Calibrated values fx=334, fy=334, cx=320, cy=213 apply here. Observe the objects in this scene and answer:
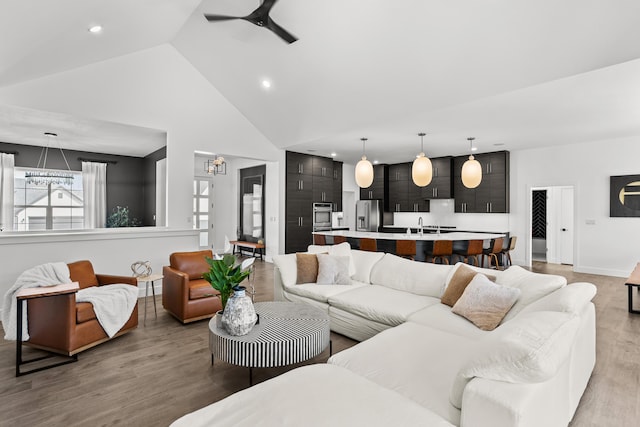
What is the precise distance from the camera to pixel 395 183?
961 cm

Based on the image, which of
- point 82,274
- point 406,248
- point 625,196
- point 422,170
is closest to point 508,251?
point 625,196

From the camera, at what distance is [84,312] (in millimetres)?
3037

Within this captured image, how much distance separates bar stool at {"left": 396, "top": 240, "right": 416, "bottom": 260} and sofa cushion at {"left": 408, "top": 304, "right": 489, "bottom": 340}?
2628 millimetres

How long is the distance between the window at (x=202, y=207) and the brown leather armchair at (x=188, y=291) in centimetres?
518

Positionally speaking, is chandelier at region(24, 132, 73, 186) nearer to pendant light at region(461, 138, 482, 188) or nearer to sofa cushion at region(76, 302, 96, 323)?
sofa cushion at region(76, 302, 96, 323)

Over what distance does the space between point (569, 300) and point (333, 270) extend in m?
2.39

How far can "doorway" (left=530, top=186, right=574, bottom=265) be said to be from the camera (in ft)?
25.7

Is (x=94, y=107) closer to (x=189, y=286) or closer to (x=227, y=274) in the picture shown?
(x=189, y=286)

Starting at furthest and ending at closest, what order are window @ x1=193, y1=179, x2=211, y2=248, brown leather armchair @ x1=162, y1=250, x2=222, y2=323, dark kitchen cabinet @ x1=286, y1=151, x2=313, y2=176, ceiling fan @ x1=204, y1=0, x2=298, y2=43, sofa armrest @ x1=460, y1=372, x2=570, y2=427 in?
1. window @ x1=193, y1=179, x2=211, y2=248
2. dark kitchen cabinet @ x1=286, y1=151, x2=313, y2=176
3. brown leather armchair @ x1=162, y1=250, x2=222, y2=323
4. ceiling fan @ x1=204, y1=0, x2=298, y2=43
5. sofa armrest @ x1=460, y1=372, x2=570, y2=427

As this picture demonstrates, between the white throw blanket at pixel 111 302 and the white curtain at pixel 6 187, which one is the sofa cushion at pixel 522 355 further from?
the white curtain at pixel 6 187

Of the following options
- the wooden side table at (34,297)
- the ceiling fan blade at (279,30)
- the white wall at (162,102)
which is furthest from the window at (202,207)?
the ceiling fan blade at (279,30)

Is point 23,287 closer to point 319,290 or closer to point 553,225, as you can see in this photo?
point 319,290

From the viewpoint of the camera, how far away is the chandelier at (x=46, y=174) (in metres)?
6.16

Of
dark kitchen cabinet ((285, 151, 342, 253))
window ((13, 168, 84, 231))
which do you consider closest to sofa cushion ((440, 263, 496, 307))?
dark kitchen cabinet ((285, 151, 342, 253))
